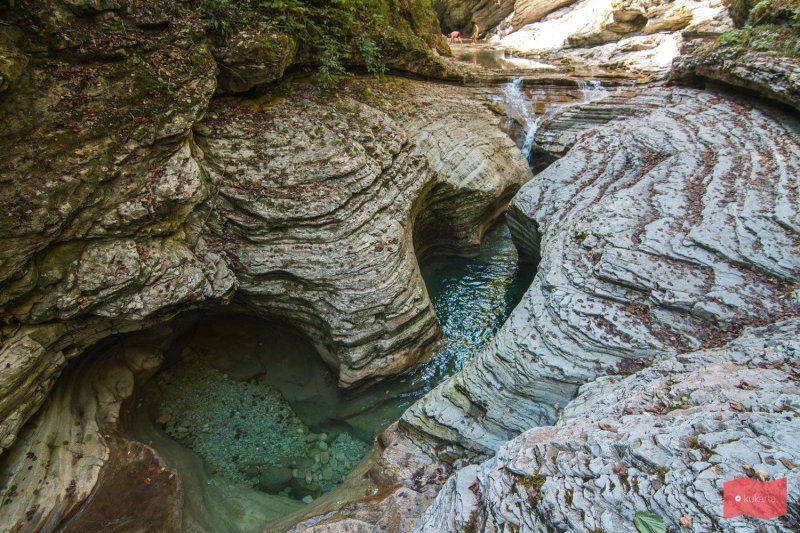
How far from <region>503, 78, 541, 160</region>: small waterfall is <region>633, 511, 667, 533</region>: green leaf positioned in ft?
40.1

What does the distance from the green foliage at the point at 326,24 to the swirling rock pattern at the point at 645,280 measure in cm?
587

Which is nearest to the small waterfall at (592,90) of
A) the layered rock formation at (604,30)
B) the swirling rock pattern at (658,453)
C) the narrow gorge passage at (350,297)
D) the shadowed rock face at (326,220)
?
the layered rock formation at (604,30)

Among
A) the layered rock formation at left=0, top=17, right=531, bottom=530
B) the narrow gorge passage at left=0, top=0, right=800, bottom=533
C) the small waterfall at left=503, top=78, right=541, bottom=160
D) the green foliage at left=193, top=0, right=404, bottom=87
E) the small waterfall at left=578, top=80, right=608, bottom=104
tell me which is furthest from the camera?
the small waterfall at left=578, top=80, right=608, bottom=104

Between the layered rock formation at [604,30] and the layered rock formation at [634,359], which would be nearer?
the layered rock formation at [634,359]

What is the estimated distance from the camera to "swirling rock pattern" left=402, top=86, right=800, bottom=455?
18.3 ft

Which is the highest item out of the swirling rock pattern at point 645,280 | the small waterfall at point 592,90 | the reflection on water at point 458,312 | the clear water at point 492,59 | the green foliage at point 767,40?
the clear water at point 492,59

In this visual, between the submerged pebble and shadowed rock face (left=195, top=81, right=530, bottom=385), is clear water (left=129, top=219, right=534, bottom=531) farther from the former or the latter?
shadowed rock face (left=195, top=81, right=530, bottom=385)

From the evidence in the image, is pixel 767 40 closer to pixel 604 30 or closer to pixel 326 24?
pixel 326 24

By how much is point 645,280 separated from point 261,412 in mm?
7377

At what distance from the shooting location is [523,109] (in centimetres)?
1442

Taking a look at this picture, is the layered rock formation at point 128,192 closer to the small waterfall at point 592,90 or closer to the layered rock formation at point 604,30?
the small waterfall at point 592,90

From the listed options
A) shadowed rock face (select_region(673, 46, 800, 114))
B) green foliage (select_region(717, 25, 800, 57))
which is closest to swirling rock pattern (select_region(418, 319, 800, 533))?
shadowed rock face (select_region(673, 46, 800, 114))

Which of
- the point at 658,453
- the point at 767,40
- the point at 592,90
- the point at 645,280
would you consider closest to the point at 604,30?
the point at 592,90

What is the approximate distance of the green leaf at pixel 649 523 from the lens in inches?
117
